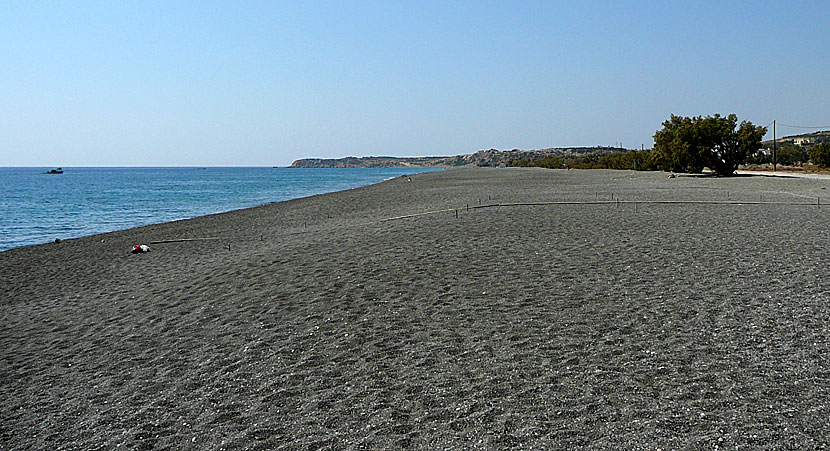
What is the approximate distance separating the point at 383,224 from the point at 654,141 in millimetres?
51096

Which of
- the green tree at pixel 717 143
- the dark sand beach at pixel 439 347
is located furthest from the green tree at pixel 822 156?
the dark sand beach at pixel 439 347

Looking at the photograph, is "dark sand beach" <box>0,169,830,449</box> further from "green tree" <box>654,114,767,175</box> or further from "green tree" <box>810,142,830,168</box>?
"green tree" <box>810,142,830,168</box>

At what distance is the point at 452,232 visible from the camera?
14.6 metres

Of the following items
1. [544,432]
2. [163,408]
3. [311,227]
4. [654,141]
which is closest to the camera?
[544,432]

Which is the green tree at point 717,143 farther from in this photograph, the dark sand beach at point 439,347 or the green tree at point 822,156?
the dark sand beach at point 439,347

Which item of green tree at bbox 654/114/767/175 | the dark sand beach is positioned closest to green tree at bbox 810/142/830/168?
green tree at bbox 654/114/767/175

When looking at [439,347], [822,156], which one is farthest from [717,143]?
[439,347]

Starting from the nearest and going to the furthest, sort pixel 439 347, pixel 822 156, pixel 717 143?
pixel 439 347
pixel 717 143
pixel 822 156

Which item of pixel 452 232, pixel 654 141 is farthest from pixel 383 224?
pixel 654 141

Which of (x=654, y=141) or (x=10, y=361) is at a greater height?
(x=654, y=141)

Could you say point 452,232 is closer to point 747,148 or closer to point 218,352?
point 218,352

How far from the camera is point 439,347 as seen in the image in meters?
6.90

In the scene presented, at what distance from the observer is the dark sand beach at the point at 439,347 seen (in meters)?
5.12

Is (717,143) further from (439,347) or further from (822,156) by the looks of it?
(439,347)
